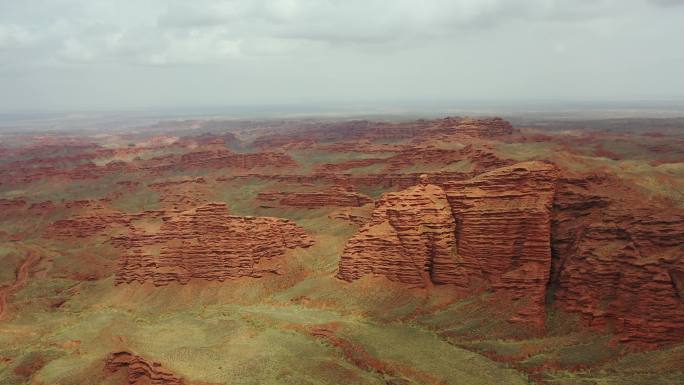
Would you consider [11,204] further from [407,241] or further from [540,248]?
[540,248]

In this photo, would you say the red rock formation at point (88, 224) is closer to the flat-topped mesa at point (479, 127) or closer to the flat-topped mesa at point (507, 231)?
the flat-topped mesa at point (507, 231)

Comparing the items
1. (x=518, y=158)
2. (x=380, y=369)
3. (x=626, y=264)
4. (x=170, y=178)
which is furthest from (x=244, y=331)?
(x=170, y=178)

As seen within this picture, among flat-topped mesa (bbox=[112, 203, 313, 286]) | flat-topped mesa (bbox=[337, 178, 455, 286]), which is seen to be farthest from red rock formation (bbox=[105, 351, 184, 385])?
flat-topped mesa (bbox=[337, 178, 455, 286])

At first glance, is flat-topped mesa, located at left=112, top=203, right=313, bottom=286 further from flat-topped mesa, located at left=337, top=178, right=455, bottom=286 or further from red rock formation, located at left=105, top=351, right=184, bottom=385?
red rock formation, located at left=105, top=351, right=184, bottom=385

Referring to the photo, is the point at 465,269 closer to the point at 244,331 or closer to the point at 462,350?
the point at 462,350

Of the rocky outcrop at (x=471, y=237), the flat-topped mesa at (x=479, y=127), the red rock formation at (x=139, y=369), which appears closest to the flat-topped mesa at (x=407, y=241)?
the rocky outcrop at (x=471, y=237)

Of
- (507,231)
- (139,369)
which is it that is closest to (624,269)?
(507,231)

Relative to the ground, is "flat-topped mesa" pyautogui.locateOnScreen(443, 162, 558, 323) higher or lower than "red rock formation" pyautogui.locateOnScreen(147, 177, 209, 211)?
higher
